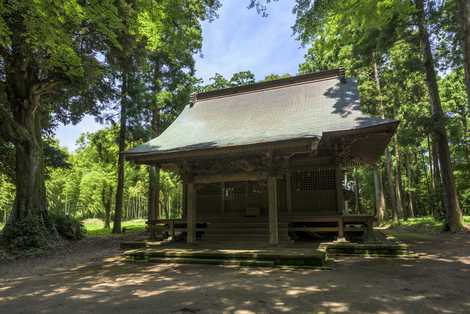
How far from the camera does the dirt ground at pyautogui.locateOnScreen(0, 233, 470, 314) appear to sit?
4.08m

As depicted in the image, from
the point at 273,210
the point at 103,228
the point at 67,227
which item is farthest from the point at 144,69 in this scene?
the point at 103,228

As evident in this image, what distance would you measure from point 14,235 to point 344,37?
13.0 metres

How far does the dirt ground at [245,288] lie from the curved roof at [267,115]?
342 centimetres

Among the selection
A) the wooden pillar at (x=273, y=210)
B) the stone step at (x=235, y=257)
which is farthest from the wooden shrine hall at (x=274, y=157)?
the stone step at (x=235, y=257)

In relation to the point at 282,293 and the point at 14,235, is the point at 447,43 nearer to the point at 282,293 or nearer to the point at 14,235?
the point at 282,293

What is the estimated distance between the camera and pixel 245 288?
504 centimetres

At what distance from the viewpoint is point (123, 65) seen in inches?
523

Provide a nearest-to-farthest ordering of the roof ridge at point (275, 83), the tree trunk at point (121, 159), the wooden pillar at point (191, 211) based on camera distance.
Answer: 1. the wooden pillar at point (191, 211)
2. the roof ridge at point (275, 83)
3. the tree trunk at point (121, 159)

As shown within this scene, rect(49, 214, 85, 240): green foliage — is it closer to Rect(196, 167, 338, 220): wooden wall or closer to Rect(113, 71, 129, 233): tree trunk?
Rect(113, 71, 129, 233): tree trunk

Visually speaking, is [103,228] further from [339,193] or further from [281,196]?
[339,193]

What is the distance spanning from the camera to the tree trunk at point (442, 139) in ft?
39.8

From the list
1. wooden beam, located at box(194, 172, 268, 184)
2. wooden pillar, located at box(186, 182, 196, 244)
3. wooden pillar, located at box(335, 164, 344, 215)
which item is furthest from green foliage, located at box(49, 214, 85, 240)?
wooden pillar, located at box(335, 164, 344, 215)

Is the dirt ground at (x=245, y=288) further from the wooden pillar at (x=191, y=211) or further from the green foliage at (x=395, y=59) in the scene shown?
the green foliage at (x=395, y=59)

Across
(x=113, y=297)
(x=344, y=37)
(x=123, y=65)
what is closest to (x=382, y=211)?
(x=344, y=37)
